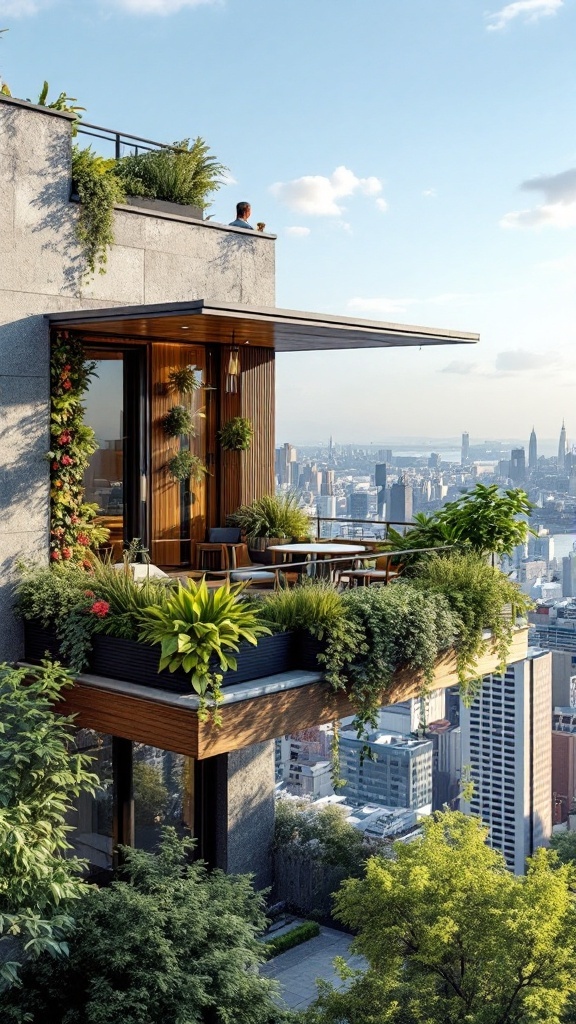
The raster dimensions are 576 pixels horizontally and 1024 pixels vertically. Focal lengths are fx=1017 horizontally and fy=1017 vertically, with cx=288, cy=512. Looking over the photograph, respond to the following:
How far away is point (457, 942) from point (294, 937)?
289 centimetres

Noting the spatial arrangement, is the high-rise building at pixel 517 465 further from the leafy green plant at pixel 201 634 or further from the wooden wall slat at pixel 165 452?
the leafy green plant at pixel 201 634

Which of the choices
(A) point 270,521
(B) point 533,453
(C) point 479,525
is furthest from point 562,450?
(C) point 479,525

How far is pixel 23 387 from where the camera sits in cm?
908

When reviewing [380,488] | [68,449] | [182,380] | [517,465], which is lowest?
[380,488]

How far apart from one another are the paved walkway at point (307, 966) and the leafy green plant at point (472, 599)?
10.2 feet

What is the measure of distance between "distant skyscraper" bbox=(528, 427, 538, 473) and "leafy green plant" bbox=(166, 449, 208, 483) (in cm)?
2776

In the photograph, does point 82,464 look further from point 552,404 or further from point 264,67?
point 552,404

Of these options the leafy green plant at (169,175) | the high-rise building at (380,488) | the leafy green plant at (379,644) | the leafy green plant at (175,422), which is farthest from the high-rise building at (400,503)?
the leafy green plant at (169,175)

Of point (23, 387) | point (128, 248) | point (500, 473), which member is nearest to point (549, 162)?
point (500, 473)

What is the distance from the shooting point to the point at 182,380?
11156 mm

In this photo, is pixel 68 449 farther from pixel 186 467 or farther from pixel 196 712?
A: pixel 196 712

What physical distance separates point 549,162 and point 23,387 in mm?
23443

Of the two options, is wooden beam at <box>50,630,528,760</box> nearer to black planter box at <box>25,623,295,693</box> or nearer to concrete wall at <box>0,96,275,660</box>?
black planter box at <box>25,623,295,693</box>

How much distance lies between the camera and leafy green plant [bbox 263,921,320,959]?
34.8 ft
